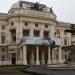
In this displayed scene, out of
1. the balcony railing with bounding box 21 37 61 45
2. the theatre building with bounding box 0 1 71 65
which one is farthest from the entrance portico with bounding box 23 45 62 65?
the balcony railing with bounding box 21 37 61 45

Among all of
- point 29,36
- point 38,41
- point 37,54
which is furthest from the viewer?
point 29,36

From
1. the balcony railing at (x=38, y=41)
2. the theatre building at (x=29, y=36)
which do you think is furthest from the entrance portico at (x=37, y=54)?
the balcony railing at (x=38, y=41)

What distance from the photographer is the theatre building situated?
77312 millimetres

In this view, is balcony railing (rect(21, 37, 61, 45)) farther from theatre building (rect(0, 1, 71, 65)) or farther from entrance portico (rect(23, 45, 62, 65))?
entrance portico (rect(23, 45, 62, 65))

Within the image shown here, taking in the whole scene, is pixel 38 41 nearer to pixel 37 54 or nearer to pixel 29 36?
pixel 37 54

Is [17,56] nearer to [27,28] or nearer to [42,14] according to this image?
[27,28]

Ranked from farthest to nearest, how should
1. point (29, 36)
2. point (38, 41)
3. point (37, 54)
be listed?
point (29, 36) → point (37, 54) → point (38, 41)

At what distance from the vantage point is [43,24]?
3282 inches

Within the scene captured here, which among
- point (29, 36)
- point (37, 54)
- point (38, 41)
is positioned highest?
point (29, 36)

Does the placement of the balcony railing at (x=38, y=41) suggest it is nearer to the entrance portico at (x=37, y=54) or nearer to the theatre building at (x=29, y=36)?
the theatre building at (x=29, y=36)

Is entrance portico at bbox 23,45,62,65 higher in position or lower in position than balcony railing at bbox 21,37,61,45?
lower

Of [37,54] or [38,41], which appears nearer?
[38,41]

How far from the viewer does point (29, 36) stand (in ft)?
256

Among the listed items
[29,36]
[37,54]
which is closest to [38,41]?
[37,54]
